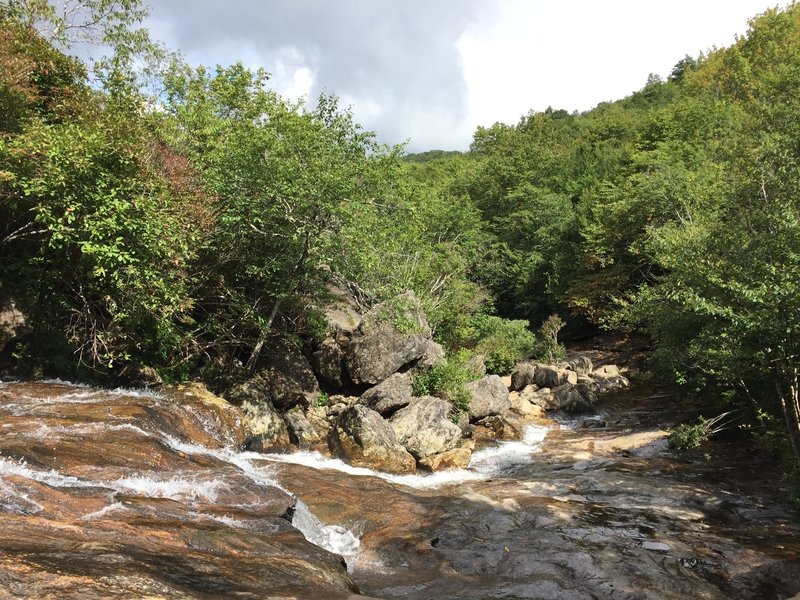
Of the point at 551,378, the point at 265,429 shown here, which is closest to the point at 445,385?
the point at 265,429

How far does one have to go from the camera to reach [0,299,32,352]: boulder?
1222 centimetres

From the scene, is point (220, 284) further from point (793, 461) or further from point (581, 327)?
point (581, 327)

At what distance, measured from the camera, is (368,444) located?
14.1 m

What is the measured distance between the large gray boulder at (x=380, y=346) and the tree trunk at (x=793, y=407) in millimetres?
10417

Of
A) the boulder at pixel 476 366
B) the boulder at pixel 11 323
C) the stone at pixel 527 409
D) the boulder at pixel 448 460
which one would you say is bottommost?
the boulder at pixel 448 460

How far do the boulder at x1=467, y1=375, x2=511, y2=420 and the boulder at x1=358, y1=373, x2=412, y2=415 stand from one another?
10.9 feet

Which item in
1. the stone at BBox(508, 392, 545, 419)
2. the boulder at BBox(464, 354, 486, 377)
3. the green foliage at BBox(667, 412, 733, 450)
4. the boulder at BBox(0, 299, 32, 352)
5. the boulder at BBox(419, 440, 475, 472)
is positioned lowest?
the boulder at BBox(419, 440, 475, 472)

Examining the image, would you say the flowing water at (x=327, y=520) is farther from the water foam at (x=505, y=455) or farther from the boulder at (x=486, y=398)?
the boulder at (x=486, y=398)

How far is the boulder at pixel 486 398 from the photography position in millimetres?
20156

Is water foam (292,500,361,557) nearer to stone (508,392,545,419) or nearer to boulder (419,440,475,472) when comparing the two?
boulder (419,440,475,472)

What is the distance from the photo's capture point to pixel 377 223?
1686 centimetres

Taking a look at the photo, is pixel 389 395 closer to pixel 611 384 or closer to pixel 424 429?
pixel 424 429

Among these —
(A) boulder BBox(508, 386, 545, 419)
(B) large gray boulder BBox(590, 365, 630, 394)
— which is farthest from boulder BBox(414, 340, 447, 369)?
(B) large gray boulder BBox(590, 365, 630, 394)

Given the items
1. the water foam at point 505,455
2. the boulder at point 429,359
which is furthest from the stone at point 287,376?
the water foam at point 505,455
